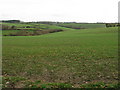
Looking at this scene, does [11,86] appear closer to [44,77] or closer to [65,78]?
[44,77]

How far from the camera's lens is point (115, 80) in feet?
32.6

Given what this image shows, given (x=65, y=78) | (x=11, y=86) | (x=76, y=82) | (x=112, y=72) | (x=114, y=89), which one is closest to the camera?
(x=114, y=89)

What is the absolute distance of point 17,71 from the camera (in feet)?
41.6

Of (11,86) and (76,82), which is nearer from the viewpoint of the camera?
(11,86)

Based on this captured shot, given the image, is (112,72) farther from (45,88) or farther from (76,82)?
(45,88)

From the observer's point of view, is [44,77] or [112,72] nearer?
[44,77]

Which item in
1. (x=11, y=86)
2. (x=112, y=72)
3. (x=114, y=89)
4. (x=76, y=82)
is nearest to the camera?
(x=114, y=89)

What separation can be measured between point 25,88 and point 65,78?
3.08m

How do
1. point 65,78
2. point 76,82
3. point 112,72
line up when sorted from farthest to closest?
point 112,72 → point 65,78 → point 76,82

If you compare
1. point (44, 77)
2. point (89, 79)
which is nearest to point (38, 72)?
point (44, 77)

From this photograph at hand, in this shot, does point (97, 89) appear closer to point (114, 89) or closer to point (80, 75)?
point (114, 89)

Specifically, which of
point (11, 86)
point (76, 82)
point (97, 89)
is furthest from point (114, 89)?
point (11, 86)

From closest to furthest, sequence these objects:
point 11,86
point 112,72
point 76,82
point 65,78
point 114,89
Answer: point 114,89, point 11,86, point 76,82, point 65,78, point 112,72

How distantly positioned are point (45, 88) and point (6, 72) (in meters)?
5.43
